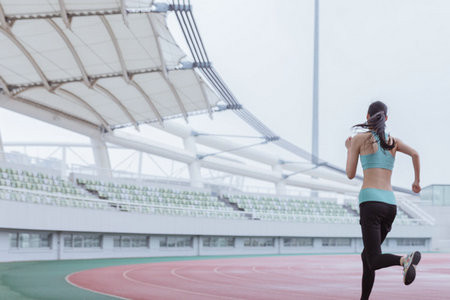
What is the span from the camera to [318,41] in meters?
57.3

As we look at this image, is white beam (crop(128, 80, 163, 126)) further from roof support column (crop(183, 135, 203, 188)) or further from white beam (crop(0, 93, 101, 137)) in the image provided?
roof support column (crop(183, 135, 203, 188))

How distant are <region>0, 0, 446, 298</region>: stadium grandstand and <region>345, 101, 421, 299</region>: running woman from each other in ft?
67.2

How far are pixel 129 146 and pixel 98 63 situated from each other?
15.2 metres

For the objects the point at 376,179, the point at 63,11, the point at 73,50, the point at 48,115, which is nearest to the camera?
the point at 376,179

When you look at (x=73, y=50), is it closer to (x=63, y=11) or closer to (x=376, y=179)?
(x=63, y=11)

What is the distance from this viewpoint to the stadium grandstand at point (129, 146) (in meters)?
27.6

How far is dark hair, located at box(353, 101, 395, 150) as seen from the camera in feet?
17.3

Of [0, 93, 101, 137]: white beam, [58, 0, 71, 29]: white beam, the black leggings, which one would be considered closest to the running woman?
the black leggings

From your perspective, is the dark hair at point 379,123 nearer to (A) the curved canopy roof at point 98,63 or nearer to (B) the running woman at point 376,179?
(B) the running woman at point 376,179

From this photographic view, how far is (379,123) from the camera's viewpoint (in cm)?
531

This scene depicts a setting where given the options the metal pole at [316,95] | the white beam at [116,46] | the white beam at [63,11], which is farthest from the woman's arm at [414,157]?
the metal pole at [316,95]

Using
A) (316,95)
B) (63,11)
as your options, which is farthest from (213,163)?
(63,11)

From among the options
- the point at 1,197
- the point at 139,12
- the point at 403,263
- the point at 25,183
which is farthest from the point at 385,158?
the point at 25,183

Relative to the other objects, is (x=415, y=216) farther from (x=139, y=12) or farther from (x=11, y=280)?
(x=11, y=280)
